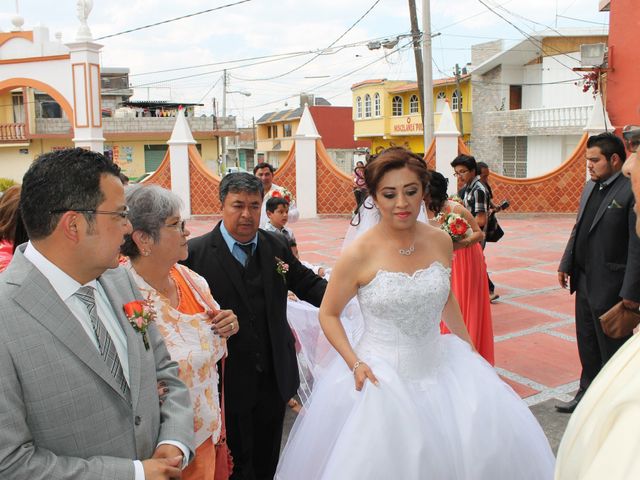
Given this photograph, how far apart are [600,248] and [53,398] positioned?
392 centimetres

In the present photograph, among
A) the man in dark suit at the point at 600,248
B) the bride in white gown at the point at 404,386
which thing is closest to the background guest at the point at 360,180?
the bride in white gown at the point at 404,386

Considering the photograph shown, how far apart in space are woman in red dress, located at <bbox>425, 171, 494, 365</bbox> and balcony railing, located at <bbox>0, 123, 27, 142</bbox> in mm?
34033

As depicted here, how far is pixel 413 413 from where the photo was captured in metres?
2.68

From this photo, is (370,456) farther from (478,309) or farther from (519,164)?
(519,164)

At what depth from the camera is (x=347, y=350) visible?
296 centimetres

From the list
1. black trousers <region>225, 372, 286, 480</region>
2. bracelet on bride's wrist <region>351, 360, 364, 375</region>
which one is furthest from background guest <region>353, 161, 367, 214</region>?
black trousers <region>225, 372, 286, 480</region>

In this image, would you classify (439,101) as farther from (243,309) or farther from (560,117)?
(243,309)

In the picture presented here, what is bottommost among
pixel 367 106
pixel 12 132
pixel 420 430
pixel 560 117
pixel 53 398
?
pixel 420 430

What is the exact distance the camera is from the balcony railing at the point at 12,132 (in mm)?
33500

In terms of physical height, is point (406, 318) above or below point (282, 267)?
below

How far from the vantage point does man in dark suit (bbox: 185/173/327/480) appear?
10.2 feet

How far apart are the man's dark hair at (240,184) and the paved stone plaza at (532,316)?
274 centimetres

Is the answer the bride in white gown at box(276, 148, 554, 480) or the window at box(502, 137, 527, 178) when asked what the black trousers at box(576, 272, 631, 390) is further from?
the window at box(502, 137, 527, 178)

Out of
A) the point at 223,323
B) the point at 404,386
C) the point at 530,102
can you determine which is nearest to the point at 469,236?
the point at 404,386
